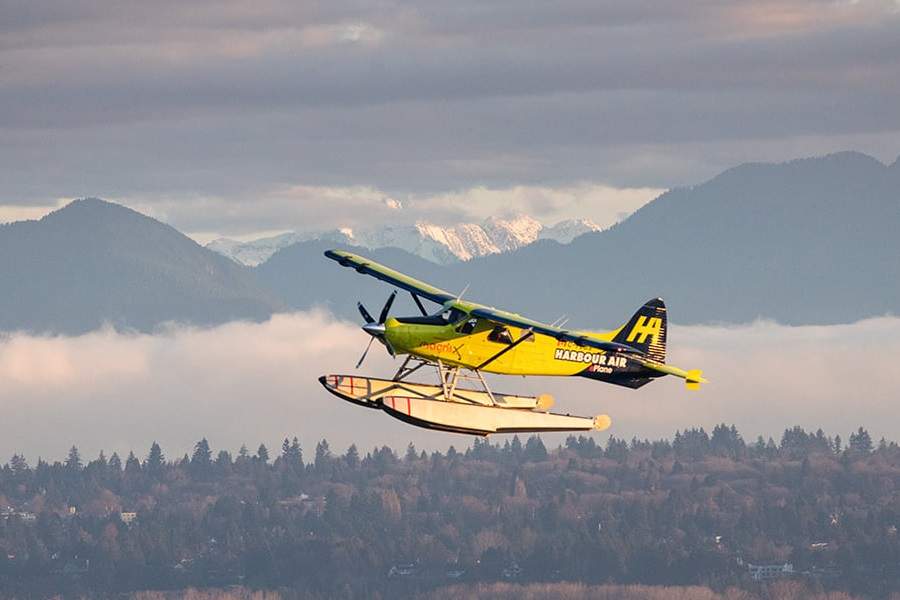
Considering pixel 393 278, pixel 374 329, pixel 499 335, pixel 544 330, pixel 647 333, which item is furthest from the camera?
pixel 393 278

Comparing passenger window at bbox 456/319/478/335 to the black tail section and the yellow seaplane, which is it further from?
the black tail section

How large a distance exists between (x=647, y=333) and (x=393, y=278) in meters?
14.4

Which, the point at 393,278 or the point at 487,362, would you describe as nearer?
the point at 487,362

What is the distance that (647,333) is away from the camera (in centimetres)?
14500

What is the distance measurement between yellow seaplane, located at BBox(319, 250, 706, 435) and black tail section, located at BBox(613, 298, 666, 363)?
5 cm

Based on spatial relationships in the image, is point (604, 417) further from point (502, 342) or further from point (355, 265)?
point (355, 265)

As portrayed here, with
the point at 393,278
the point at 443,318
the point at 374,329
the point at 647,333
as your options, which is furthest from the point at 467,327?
the point at 647,333

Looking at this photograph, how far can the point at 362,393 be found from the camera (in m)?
140

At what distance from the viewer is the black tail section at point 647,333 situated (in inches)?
5684

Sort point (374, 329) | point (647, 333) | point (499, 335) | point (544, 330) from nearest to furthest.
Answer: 1. point (544, 330)
2. point (374, 329)
3. point (499, 335)
4. point (647, 333)

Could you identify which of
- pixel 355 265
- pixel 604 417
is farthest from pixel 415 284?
pixel 604 417

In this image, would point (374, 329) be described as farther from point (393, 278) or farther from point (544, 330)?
point (393, 278)

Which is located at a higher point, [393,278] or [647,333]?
[393,278]

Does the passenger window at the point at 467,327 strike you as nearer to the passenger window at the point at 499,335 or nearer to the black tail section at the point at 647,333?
the passenger window at the point at 499,335
